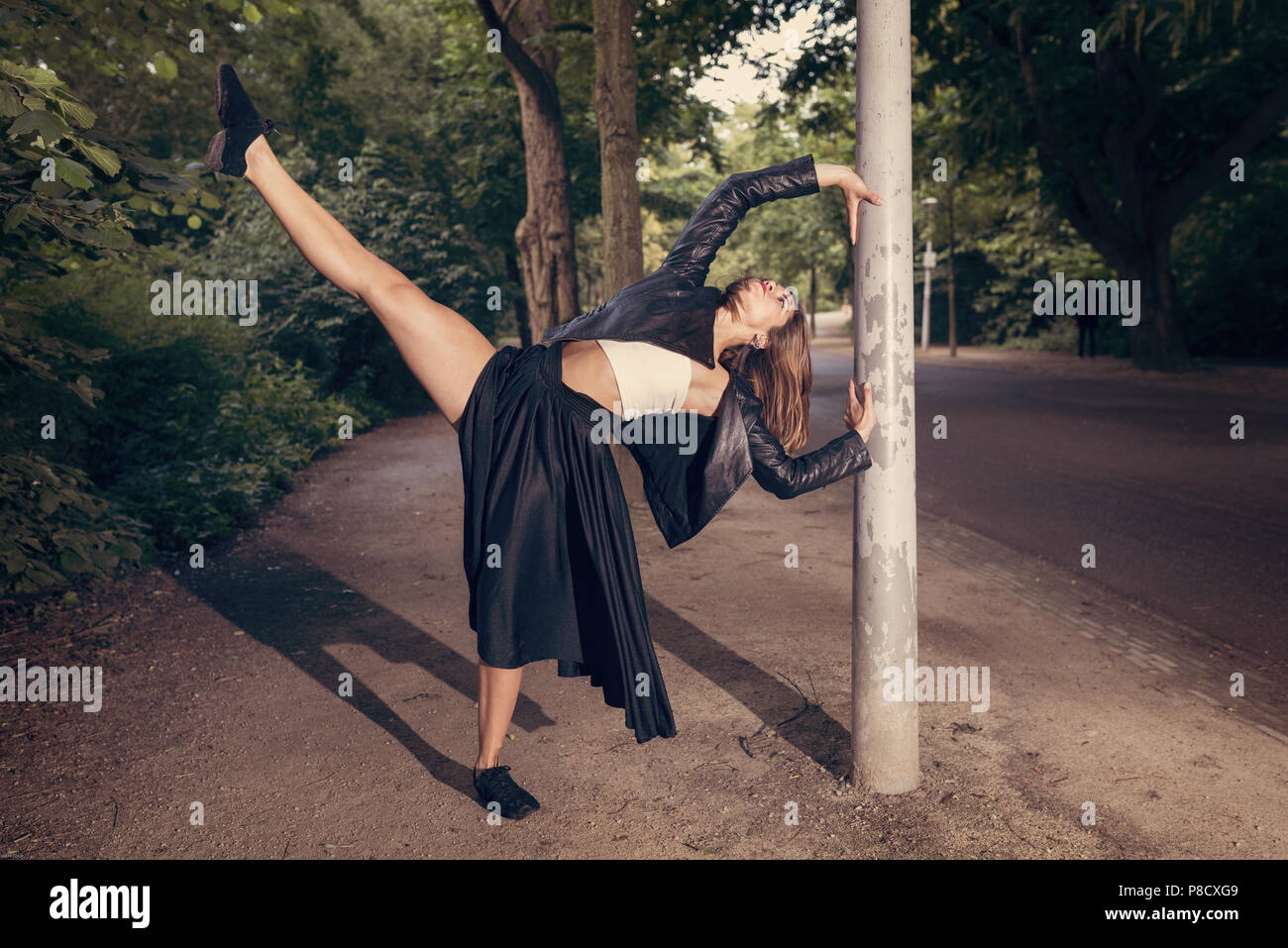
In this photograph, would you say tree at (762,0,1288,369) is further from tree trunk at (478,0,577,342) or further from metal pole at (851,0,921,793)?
metal pole at (851,0,921,793)

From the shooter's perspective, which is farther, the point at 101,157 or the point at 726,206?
the point at 101,157

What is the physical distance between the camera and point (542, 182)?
37.1ft

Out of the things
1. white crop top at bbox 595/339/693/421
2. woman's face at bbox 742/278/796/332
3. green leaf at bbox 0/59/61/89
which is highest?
green leaf at bbox 0/59/61/89

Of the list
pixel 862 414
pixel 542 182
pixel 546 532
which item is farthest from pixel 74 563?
pixel 542 182

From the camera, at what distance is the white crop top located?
3316mm

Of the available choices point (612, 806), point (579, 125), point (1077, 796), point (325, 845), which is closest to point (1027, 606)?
point (1077, 796)

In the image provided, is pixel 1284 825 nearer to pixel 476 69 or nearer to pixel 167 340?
pixel 167 340

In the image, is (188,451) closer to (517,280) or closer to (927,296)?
(517,280)

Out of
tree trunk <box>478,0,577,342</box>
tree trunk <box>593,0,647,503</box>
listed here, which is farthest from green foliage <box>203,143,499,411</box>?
tree trunk <box>593,0,647,503</box>

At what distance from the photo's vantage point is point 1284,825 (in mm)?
3309

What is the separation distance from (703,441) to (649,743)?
1477 millimetres

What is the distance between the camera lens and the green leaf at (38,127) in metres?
3.67

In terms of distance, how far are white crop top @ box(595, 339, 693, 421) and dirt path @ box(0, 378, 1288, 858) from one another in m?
1.42

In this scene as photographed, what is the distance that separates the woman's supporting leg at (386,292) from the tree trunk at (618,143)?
5371 millimetres
